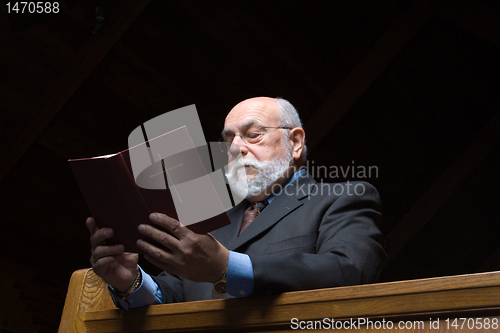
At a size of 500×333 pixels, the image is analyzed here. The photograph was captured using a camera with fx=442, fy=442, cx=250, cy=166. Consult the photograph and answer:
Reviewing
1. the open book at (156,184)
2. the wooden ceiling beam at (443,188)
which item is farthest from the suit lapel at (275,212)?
the wooden ceiling beam at (443,188)

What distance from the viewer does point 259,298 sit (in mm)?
960

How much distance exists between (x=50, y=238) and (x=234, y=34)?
256cm

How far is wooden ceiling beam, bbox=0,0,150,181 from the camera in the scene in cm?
316

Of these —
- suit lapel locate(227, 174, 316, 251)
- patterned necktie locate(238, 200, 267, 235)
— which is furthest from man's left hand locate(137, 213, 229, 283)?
patterned necktie locate(238, 200, 267, 235)

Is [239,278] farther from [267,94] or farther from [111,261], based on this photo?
[267,94]

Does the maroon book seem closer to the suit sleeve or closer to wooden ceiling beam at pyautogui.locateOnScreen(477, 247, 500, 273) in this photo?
the suit sleeve

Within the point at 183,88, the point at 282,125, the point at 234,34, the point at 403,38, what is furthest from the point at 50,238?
the point at 403,38

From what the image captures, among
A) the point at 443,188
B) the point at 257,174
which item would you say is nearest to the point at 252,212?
the point at 257,174

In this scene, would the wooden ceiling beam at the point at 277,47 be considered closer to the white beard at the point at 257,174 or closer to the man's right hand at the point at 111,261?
the white beard at the point at 257,174

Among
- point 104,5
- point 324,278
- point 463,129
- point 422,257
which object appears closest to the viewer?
point 324,278

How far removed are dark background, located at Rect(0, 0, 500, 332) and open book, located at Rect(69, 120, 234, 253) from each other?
237 centimetres

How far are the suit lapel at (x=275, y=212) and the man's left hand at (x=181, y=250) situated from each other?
16.3 inches

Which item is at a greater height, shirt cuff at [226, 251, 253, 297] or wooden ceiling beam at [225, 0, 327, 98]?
wooden ceiling beam at [225, 0, 327, 98]

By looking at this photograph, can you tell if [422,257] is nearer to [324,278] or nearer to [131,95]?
[131,95]
